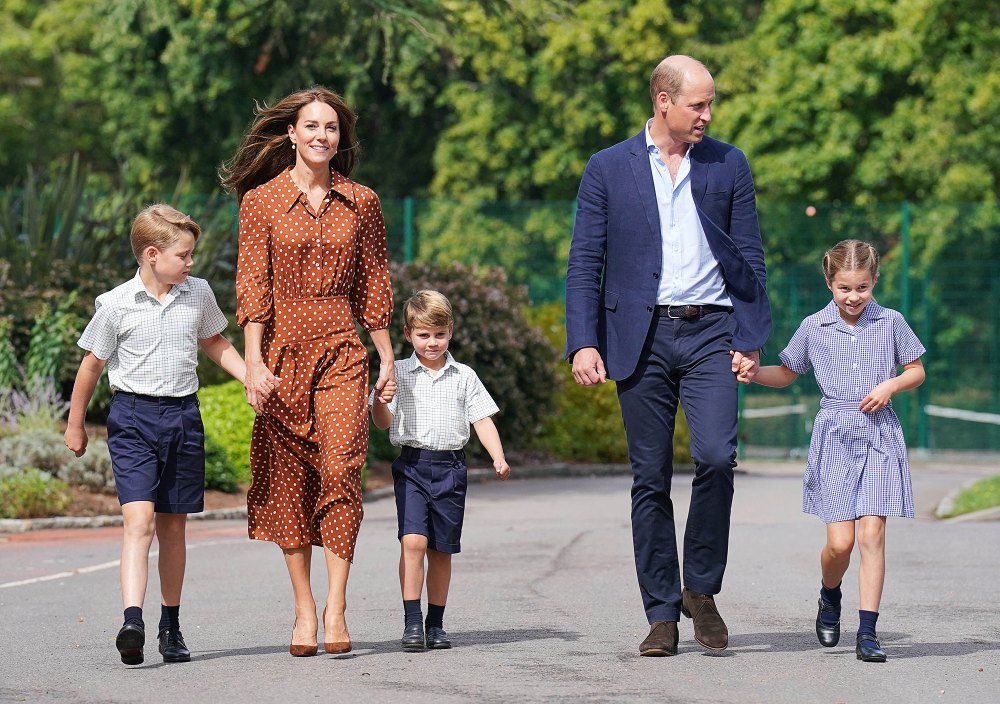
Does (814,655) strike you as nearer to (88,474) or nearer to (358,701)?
(358,701)

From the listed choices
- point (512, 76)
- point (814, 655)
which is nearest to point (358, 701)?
point (814, 655)

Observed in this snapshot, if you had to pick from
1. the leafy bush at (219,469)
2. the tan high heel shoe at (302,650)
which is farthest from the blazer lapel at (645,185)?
the leafy bush at (219,469)

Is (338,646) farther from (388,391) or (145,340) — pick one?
(145,340)

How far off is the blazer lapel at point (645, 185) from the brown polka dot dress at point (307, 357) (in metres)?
1.07

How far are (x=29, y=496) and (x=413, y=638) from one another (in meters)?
6.19

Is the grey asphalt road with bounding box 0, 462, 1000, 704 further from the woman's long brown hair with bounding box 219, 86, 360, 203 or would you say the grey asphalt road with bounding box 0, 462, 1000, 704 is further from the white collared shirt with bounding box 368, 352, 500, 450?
the woman's long brown hair with bounding box 219, 86, 360, 203

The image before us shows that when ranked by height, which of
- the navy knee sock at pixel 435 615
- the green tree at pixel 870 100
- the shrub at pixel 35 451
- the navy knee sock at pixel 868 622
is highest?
the green tree at pixel 870 100

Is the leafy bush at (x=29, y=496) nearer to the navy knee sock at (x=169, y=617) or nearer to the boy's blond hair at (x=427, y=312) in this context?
the navy knee sock at (x=169, y=617)

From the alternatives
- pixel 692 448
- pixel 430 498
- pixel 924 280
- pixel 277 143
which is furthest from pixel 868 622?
pixel 924 280

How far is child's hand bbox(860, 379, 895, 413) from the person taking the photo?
22.0 feet

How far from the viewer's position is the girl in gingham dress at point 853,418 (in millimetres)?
6707

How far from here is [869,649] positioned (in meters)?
6.46

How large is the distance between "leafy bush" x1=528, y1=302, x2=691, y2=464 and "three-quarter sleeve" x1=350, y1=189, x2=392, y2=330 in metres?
11.8

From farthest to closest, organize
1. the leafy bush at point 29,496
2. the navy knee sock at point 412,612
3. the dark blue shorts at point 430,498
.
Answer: the leafy bush at point 29,496 < the dark blue shorts at point 430,498 < the navy knee sock at point 412,612
